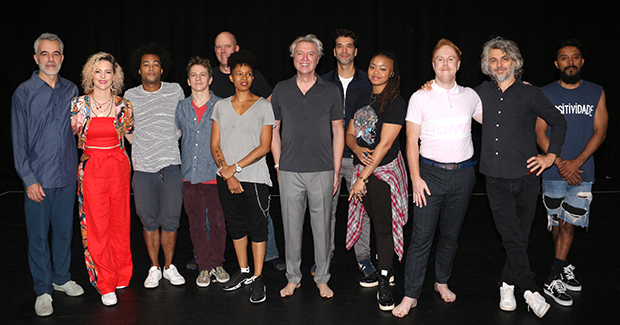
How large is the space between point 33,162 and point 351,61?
2.36 m

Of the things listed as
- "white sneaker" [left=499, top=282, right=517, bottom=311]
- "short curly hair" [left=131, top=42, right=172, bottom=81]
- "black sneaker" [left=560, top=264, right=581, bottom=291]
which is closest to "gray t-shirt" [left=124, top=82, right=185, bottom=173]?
"short curly hair" [left=131, top=42, right=172, bottom=81]

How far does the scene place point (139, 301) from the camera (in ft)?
10.5

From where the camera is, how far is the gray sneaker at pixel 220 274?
354 cm

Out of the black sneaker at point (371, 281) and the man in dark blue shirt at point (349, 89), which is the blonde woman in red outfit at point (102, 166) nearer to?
the man in dark blue shirt at point (349, 89)

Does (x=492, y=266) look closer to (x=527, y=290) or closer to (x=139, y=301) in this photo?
(x=527, y=290)

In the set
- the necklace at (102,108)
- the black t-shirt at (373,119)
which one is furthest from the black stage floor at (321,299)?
the necklace at (102,108)

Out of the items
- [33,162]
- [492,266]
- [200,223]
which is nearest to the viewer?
[33,162]

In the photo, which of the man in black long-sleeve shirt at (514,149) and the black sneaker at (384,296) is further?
the black sneaker at (384,296)

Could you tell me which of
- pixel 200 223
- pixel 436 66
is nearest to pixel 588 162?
pixel 436 66

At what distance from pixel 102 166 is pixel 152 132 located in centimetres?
43

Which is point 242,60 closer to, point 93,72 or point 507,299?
point 93,72

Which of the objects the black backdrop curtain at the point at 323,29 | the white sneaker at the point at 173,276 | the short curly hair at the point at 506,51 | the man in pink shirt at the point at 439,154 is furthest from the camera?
the black backdrop curtain at the point at 323,29

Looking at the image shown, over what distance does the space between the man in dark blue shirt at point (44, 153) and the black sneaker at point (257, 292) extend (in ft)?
4.31

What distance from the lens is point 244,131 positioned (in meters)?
3.14
